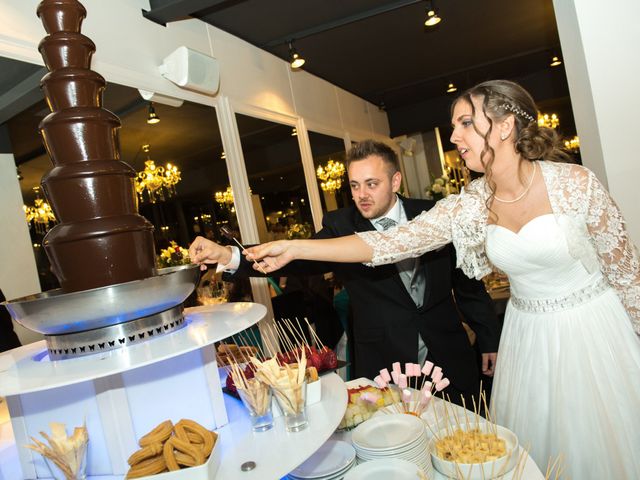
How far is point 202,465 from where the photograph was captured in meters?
1.17

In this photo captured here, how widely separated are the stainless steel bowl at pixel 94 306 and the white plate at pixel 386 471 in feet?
2.22

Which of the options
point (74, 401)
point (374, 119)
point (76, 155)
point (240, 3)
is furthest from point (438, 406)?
point (374, 119)

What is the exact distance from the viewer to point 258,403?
142 cm

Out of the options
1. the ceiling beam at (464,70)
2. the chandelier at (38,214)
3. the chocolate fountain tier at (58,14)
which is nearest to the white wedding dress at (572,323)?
the chocolate fountain tier at (58,14)

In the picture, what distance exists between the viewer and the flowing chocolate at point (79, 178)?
1426mm

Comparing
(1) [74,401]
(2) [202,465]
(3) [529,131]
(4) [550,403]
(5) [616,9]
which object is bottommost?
(4) [550,403]

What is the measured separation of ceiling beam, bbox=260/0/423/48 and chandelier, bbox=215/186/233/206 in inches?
71.6

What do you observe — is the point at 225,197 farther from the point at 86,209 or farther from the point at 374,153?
the point at 86,209

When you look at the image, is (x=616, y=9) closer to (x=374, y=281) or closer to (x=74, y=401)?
(x=374, y=281)

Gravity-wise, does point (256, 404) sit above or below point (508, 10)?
below

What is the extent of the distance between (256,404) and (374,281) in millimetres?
1244

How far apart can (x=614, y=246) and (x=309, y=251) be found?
1097 mm

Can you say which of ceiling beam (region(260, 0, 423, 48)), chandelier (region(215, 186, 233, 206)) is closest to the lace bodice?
chandelier (region(215, 186, 233, 206))

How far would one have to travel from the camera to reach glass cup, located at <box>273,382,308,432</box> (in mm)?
1382
